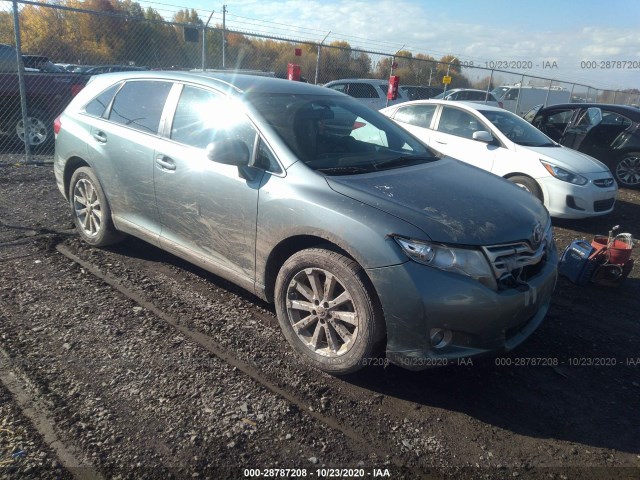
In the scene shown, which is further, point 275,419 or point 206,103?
point 206,103

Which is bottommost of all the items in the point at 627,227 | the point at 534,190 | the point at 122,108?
the point at 627,227

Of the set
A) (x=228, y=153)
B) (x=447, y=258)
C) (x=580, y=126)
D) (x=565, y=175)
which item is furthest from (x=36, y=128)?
(x=580, y=126)

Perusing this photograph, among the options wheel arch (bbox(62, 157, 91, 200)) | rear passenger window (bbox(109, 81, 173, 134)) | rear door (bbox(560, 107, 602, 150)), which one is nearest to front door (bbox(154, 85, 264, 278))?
rear passenger window (bbox(109, 81, 173, 134))

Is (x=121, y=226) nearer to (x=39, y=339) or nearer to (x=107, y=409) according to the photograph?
(x=39, y=339)

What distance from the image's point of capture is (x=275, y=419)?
270 cm

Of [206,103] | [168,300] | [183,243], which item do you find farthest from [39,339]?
[206,103]

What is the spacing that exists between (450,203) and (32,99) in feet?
30.5

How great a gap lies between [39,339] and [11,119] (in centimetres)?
796

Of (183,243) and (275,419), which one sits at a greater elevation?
(183,243)

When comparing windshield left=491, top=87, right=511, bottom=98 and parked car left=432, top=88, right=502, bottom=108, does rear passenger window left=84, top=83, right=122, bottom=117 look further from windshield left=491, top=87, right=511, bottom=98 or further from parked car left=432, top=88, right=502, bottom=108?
windshield left=491, top=87, right=511, bottom=98

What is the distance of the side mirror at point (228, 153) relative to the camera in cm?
330

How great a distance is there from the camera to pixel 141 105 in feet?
14.2

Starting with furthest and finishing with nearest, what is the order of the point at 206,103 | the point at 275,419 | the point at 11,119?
the point at 11,119 < the point at 206,103 < the point at 275,419

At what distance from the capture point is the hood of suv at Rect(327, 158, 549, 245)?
2.85m
